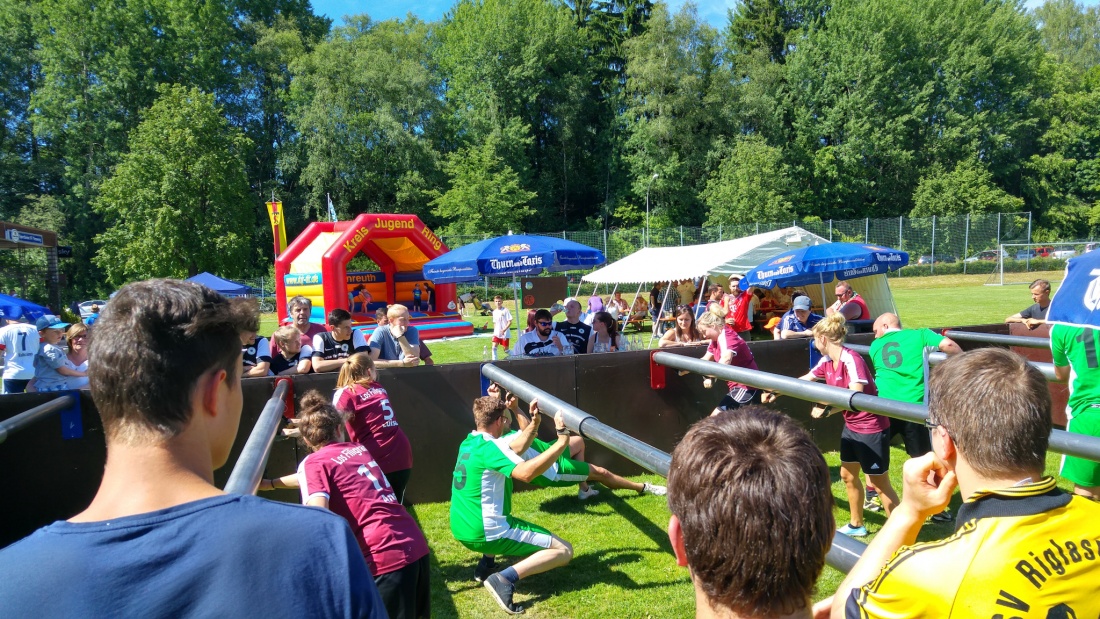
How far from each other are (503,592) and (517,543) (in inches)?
12.5

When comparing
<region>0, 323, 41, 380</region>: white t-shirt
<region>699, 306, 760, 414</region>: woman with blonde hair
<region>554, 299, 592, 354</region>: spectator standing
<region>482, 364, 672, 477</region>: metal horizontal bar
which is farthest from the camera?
<region>554, 299, 592, 354</region>: spectator standing

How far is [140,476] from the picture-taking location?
125cm

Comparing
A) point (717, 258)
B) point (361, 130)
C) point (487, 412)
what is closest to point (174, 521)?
point (487, 412)

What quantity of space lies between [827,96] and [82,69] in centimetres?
5099

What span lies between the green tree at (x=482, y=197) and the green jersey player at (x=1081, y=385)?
40.3 metres

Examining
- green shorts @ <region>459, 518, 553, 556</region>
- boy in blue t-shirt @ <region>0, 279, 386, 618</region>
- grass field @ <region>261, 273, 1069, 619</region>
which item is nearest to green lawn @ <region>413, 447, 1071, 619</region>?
grass field @ <region>261, 273, 1069, 619</region>

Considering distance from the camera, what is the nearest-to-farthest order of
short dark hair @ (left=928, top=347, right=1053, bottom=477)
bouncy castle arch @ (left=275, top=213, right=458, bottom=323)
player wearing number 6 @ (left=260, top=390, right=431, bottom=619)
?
short dark hair @ (left=928, top=347, right=1053, bottom=477) → player wearing number 6 @ (left=260, top=390, right=431, bottom=619) → bouncy castle arch @ (left=275, top=213, right=458, bottom=323)

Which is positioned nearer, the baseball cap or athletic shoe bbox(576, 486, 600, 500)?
athletic shoe bbox(576, 486, 600, 500)

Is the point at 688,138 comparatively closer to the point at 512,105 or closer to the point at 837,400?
the point at 512,105

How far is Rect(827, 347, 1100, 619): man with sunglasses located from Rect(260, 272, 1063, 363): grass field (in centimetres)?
1128

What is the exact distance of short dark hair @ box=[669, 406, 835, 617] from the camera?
1303 mm

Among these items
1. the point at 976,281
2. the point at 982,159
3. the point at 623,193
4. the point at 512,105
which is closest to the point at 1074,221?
the point at 982,159

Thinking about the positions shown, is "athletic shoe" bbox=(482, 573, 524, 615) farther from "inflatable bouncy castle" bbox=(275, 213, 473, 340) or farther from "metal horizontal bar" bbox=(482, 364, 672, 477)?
"inflatable bouncy castle" bbox=(275, 213, 473, 340)

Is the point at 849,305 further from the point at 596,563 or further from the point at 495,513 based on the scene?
the point at 495,513
